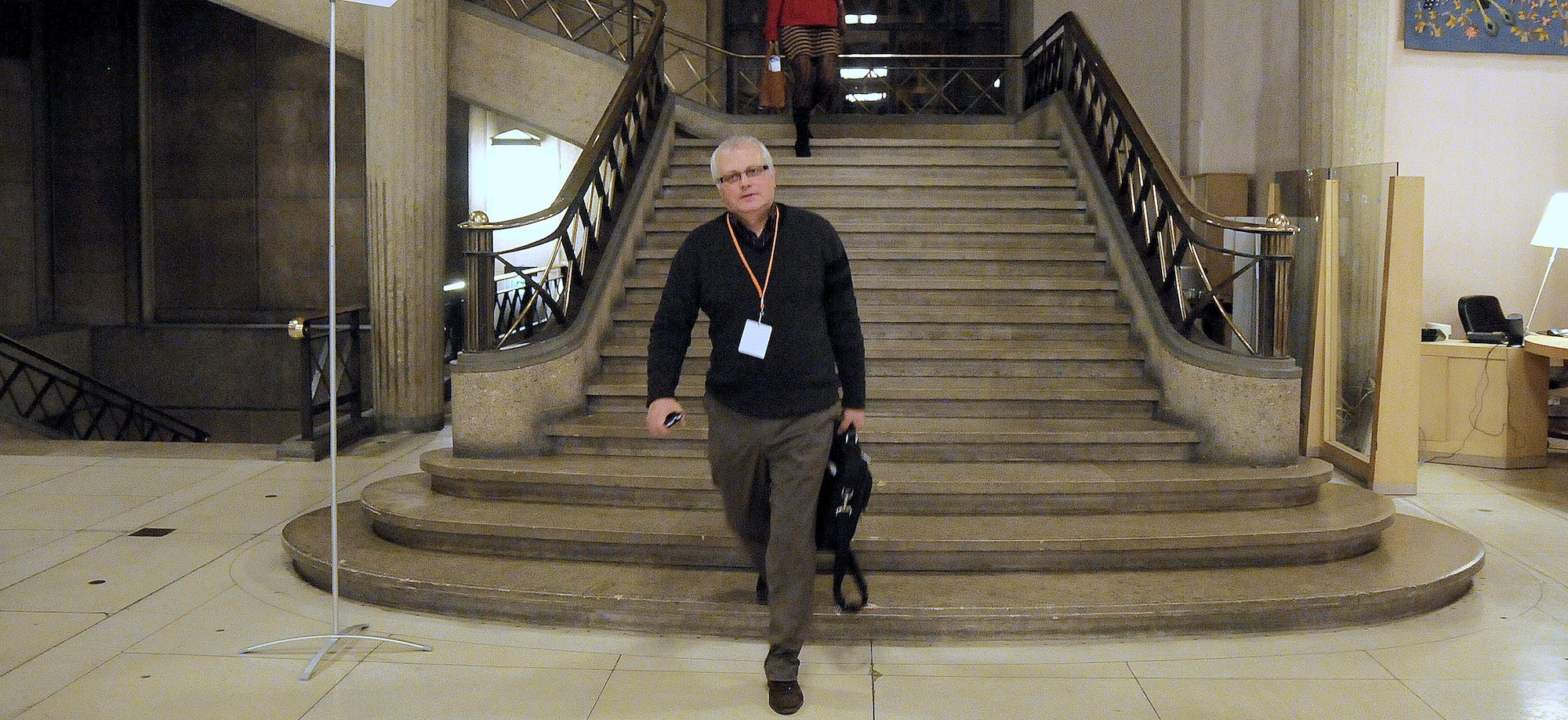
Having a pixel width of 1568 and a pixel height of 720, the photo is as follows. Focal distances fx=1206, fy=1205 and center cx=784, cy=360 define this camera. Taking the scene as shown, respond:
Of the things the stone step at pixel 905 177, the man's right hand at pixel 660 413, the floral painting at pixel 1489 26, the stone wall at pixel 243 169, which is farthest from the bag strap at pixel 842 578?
the stone wall at pixel 243 169

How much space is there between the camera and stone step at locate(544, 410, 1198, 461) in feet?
18.1

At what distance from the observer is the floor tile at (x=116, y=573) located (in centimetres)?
457

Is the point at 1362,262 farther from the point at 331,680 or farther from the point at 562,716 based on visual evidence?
the point at 331,680

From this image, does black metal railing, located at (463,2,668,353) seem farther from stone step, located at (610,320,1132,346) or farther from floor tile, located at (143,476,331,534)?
floor tile, located at (143,476,331,534)

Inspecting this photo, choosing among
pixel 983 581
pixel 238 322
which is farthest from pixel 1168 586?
pixel 238 322

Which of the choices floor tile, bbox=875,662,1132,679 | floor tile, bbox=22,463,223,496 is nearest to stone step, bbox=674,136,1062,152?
floor tile, bbox=22,463,223,496

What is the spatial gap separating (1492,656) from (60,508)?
639 centimetres

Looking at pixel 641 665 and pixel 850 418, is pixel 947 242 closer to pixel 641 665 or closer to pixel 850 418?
pixel 850 418

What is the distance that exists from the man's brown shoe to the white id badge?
3.18 feet

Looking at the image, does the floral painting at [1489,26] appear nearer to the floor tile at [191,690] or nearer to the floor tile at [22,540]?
the floor tile at [191,690]

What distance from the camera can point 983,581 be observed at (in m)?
4.46

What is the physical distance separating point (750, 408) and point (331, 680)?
1556mm

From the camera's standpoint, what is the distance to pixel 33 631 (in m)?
4.23

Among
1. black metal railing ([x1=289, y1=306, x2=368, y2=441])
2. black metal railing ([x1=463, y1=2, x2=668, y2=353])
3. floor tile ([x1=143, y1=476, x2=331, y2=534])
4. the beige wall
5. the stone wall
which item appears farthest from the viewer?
the stone wall
